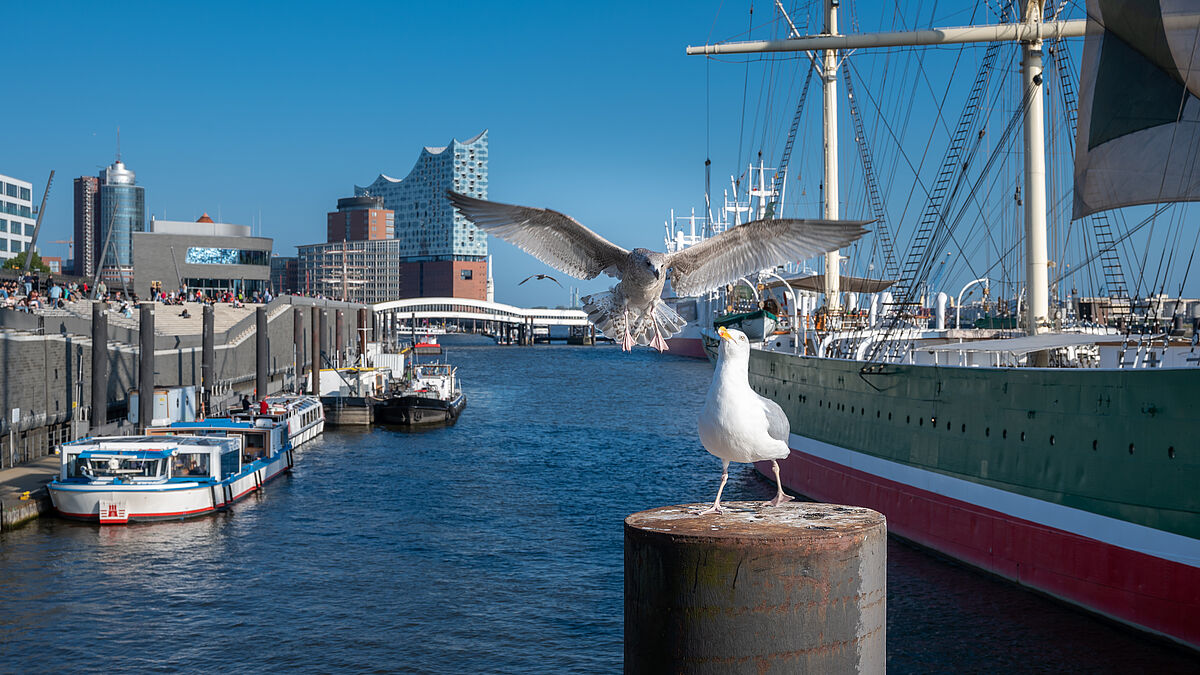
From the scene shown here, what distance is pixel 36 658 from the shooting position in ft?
52.9

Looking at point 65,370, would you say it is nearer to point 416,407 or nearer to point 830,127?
point 416,407

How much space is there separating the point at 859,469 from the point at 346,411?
2942cm

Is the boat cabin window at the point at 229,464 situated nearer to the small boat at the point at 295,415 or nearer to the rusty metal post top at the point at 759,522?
the small boat at the point at 295,415

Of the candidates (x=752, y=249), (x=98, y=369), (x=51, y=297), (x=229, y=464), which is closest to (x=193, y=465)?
(x=229, y=464)

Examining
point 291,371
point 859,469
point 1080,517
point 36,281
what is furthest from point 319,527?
point 36,281

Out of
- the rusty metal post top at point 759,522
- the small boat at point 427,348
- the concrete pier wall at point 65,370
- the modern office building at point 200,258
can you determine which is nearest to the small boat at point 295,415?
the concrete pier wall at point 65,370

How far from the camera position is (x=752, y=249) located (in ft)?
35.1

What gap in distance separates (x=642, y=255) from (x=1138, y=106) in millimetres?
16442

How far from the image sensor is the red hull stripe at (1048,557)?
14.5 meters

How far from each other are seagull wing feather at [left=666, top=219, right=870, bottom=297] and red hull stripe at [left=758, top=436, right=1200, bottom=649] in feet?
28.1

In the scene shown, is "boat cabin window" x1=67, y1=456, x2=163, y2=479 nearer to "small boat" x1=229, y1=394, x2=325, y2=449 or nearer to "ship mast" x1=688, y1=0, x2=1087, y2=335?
"small boat" x1=229, y1=394, x2=325, y2=449

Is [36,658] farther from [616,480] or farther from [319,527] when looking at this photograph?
[616,480]

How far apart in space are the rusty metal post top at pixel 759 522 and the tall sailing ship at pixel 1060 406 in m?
10.8

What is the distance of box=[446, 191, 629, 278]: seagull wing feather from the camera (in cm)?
1054
